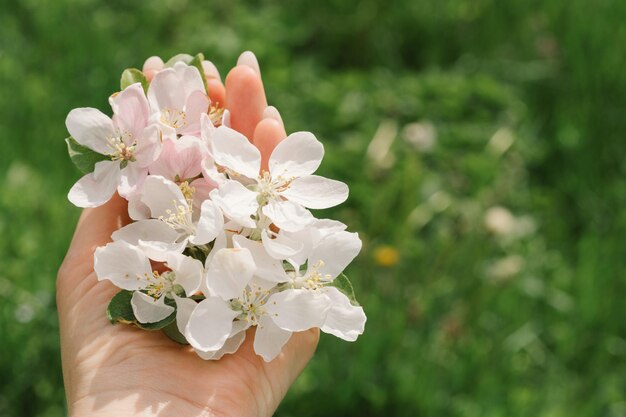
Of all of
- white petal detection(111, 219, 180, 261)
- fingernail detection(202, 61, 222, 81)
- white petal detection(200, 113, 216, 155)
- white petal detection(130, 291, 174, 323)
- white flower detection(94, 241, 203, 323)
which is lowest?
white petal detection(130, 291, 174, 323)

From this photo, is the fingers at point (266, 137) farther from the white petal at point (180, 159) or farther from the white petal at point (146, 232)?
the white petal at point (146, 232)

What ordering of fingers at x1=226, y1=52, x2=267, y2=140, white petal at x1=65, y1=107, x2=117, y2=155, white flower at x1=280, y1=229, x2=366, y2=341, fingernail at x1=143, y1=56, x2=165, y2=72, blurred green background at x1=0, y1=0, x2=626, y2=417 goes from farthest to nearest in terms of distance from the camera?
blurred green background at x1=0, y1=0, x2=626, y2=417 → fingernail at x1=143, y1=56, x2=165, y2=72 → fingers at x1=226, y1=52, x2=267, y2=140 → white petal at x1=65, y1=107, x2=117, y2=155 → white flower at x1=280, y1=229, x2=366, y2=341

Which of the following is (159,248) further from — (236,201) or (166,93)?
(166,93)

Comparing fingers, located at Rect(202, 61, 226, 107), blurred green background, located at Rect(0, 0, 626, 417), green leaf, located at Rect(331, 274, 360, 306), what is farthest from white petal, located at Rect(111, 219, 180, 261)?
blurred green background, located at Rect(0, 0, 626, 417)

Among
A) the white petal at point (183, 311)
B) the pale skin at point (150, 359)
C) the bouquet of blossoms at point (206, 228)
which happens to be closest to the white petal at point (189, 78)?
the bouquet of blossoms at point (206, 228)

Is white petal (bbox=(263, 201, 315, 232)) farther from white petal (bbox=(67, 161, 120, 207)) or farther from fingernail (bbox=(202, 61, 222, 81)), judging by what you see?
fingernail (bbox=(202, 61, 222, 81))

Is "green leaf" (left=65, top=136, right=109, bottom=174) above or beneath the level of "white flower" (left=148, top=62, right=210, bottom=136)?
beneath

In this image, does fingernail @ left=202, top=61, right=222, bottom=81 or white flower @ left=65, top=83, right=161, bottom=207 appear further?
fingernail @ left=202, top=61, right=222, bottom=81

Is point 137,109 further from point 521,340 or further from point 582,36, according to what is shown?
point 582,36

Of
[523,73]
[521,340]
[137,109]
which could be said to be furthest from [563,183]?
[137,109]
